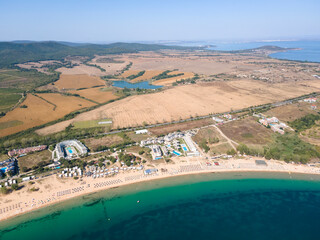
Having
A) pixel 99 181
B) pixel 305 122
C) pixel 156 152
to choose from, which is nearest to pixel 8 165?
pixel 99 181

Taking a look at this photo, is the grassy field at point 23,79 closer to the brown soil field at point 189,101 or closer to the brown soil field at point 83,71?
the brown soil field at point 83,71

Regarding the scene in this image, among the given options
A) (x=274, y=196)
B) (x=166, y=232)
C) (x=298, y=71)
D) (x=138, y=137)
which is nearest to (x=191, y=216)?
(x=166, y=232)

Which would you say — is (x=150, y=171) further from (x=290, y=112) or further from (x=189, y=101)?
(x=290, y=112)

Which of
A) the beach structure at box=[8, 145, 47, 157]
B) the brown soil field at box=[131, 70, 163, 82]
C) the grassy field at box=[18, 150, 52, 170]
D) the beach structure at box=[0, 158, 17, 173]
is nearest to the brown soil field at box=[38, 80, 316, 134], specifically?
the beach structure at box=[8, 145, 47, 157]

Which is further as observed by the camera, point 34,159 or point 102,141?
point 102,141

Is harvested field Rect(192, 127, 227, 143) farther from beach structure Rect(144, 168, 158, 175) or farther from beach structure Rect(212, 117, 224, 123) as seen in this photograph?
beach structure Rect(144, 168, 158, 175)
